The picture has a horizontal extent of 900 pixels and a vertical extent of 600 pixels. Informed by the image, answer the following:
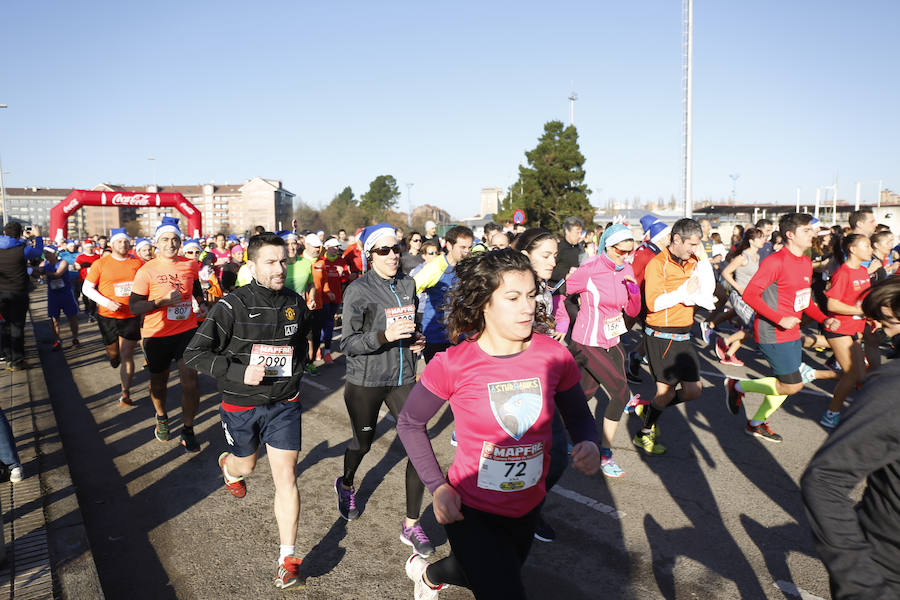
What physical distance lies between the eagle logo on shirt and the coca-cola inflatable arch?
25.1 m

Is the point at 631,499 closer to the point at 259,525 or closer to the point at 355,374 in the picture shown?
the point at 355,374

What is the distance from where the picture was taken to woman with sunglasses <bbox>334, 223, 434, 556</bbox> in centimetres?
425

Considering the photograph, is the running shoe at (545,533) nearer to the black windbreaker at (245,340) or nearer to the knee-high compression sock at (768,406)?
the black windbreaker at (245,340)

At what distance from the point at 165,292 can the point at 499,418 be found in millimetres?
4716

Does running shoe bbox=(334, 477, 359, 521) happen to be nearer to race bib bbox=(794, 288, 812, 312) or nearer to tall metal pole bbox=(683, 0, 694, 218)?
race bib bbox=(794, 288, 812, 312)

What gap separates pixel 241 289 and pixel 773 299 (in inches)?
188

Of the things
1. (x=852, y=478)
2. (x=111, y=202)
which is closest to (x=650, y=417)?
(x=852, y=478)

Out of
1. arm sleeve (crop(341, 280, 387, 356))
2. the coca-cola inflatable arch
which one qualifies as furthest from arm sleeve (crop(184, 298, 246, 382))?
the coca-cola inflatable arch

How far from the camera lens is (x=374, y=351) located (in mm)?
4180

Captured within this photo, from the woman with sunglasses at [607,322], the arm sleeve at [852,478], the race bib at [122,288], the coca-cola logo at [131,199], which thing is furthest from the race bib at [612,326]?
the coca-cola logo at [131,199]

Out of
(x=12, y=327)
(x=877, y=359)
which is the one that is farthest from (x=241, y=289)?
(x=12, y=327)

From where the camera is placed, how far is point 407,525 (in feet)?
13.1

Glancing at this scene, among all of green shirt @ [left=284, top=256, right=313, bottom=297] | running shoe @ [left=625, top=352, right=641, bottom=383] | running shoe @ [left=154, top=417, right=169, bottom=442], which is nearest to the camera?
running shoe @ [left=154, top=417, right=169, bottom=442]

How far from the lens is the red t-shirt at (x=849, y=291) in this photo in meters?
6.07
